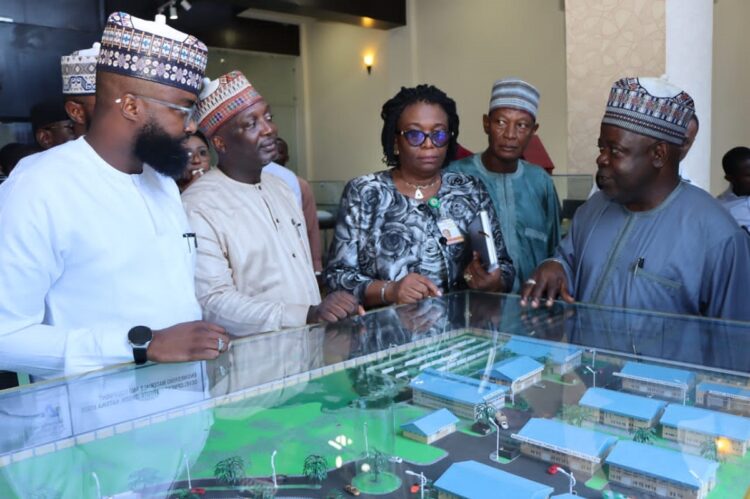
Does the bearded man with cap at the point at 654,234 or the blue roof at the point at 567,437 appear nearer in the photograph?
the blue roof at the point at 567,437

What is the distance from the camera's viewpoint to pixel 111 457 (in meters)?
1.28

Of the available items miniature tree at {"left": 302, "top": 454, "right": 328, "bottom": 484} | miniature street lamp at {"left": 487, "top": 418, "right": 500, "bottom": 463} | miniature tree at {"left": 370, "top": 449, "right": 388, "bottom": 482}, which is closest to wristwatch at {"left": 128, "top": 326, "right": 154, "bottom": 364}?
miniature tree at {"left": 302, "top": 454, "right": 328, "bottom": 484}

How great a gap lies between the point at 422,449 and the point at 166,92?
1222mm

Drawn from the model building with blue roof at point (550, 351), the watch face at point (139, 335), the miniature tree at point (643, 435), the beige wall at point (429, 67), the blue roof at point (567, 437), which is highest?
the beige wall at point (429, 67)

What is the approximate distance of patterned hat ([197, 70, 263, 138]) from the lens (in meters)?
2.42

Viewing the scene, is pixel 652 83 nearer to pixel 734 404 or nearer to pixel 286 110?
pixel 734 404

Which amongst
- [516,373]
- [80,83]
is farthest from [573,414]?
[80,83]

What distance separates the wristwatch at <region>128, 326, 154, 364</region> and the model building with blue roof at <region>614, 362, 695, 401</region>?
3.98 feet

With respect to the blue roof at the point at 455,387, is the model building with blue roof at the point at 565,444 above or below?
below

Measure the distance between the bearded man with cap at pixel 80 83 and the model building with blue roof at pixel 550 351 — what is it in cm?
194

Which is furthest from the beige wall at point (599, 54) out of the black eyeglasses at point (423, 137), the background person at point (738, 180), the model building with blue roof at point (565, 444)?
the model building with blue roof at point (565, 444)

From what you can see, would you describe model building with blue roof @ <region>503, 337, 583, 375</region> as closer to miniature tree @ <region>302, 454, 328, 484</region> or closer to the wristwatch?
miniature tree @ <region>302, 454, 328, 484</region>

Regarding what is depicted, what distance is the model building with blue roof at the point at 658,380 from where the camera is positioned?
1.56 meters

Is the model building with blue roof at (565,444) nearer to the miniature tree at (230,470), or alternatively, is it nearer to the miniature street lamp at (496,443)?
the miniature street lamp at (496,443)
